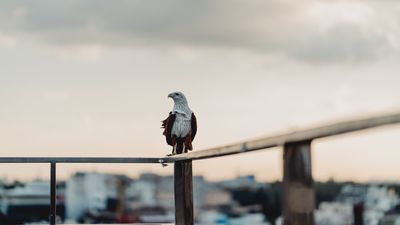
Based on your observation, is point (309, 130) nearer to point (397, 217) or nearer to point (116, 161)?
point (397, 217)

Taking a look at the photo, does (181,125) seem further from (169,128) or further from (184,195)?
(184,195)

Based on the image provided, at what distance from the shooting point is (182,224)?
17.3ft

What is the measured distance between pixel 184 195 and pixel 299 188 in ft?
7.40

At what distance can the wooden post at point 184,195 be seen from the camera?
5281mm

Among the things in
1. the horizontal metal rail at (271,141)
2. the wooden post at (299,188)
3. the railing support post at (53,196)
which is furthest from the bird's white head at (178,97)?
the wooden post at (299,188)

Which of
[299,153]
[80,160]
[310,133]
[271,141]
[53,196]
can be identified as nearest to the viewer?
[310,133]

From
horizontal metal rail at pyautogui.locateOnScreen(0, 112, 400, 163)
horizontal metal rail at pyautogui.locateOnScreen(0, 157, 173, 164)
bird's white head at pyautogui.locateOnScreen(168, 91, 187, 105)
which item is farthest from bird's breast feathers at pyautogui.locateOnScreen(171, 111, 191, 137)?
horizontal metal rail at pyautogui.locateOnScreen(0, 112, 400, 163)

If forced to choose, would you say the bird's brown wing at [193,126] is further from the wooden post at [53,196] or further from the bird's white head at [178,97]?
the wooden post at [53,196]

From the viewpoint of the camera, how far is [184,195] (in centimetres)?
534

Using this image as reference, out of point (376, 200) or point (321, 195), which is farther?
point (376, 200)

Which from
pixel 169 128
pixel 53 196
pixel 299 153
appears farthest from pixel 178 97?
pixel 299 153

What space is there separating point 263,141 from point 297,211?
454 millimetres

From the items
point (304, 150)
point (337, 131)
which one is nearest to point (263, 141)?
point (304, 150)

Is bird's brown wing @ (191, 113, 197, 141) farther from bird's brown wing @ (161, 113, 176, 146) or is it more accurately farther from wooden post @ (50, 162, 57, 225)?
wooden post @ (50, 162, 57, 225)
